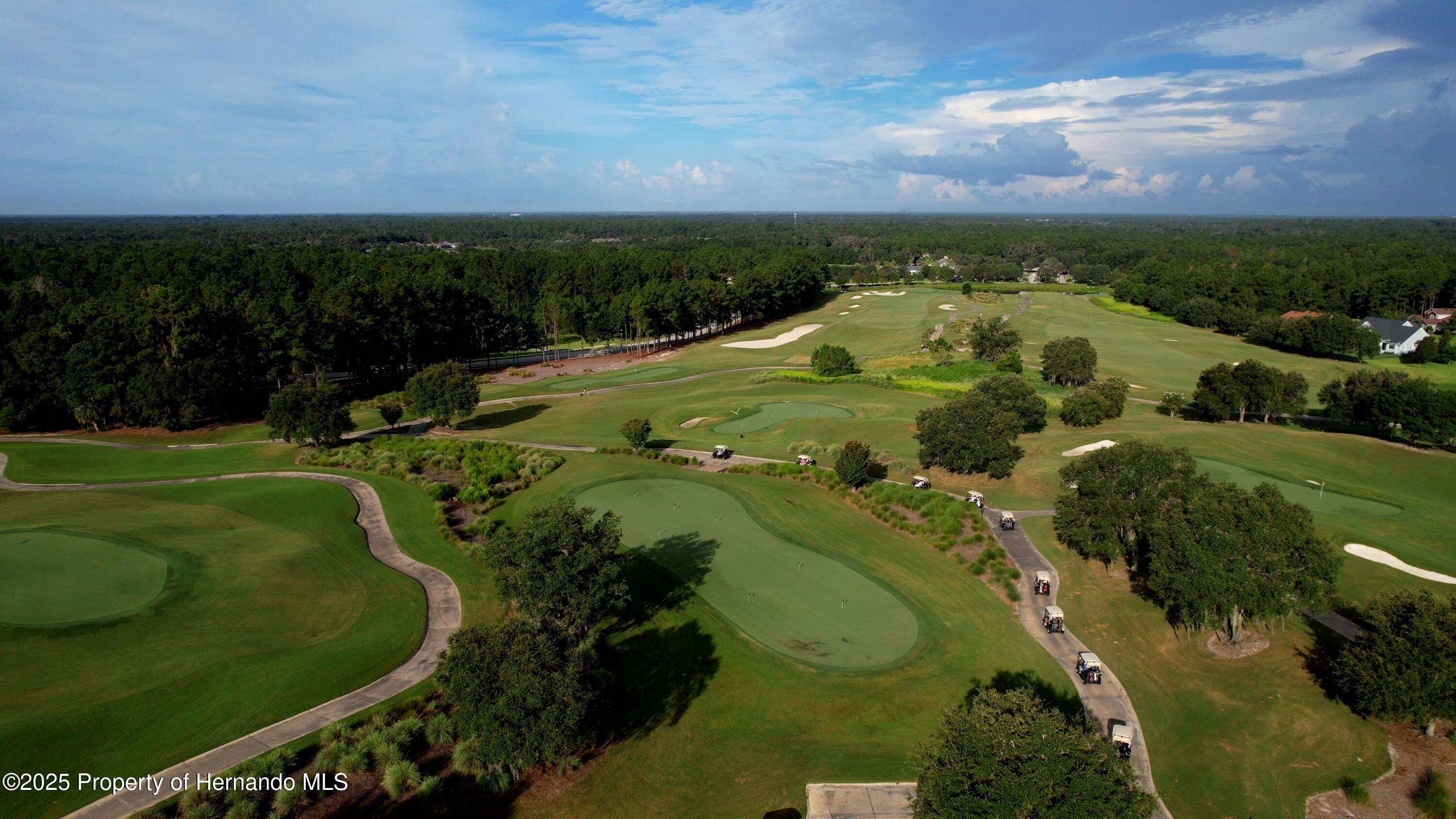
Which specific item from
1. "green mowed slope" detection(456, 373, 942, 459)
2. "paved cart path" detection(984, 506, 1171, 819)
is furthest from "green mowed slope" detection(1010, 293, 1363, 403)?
"paved cart path" detection(984, 506, 1171, 819)

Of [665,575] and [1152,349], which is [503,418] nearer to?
[665,575]

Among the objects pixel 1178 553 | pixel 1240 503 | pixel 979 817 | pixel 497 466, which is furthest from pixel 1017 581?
pixel 497 466

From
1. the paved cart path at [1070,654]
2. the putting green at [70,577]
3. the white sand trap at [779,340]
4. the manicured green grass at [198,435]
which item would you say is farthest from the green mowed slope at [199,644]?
the white sand trap at [779,340]

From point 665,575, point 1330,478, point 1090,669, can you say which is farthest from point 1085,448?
point 665,575

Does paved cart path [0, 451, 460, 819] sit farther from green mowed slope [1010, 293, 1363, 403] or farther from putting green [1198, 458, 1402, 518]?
green mowed slope [1010, 293, 1363, 403]

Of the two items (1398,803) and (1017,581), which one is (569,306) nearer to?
(1017,581)

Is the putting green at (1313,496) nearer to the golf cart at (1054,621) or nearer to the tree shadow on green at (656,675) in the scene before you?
the golf cart at (1054,621)
